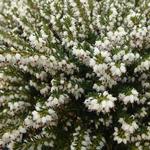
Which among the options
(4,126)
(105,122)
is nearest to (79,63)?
(105,122)

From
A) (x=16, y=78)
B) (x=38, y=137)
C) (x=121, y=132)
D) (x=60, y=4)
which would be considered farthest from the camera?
(x=60, y=4)

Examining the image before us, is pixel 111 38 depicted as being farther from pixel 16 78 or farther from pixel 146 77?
pixel 16 78

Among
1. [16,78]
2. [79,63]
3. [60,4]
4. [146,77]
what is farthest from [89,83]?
[60,4]

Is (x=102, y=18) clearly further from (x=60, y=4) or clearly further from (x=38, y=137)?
(x=38, y=137)

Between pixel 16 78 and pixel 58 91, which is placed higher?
pixel 16 78

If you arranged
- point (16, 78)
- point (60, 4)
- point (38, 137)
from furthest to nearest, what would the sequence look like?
point (60, 4)
point (16, 78)
point (38, 137)

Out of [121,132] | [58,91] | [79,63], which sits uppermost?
[79,63]

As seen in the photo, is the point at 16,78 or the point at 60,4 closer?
the point at 16,78
